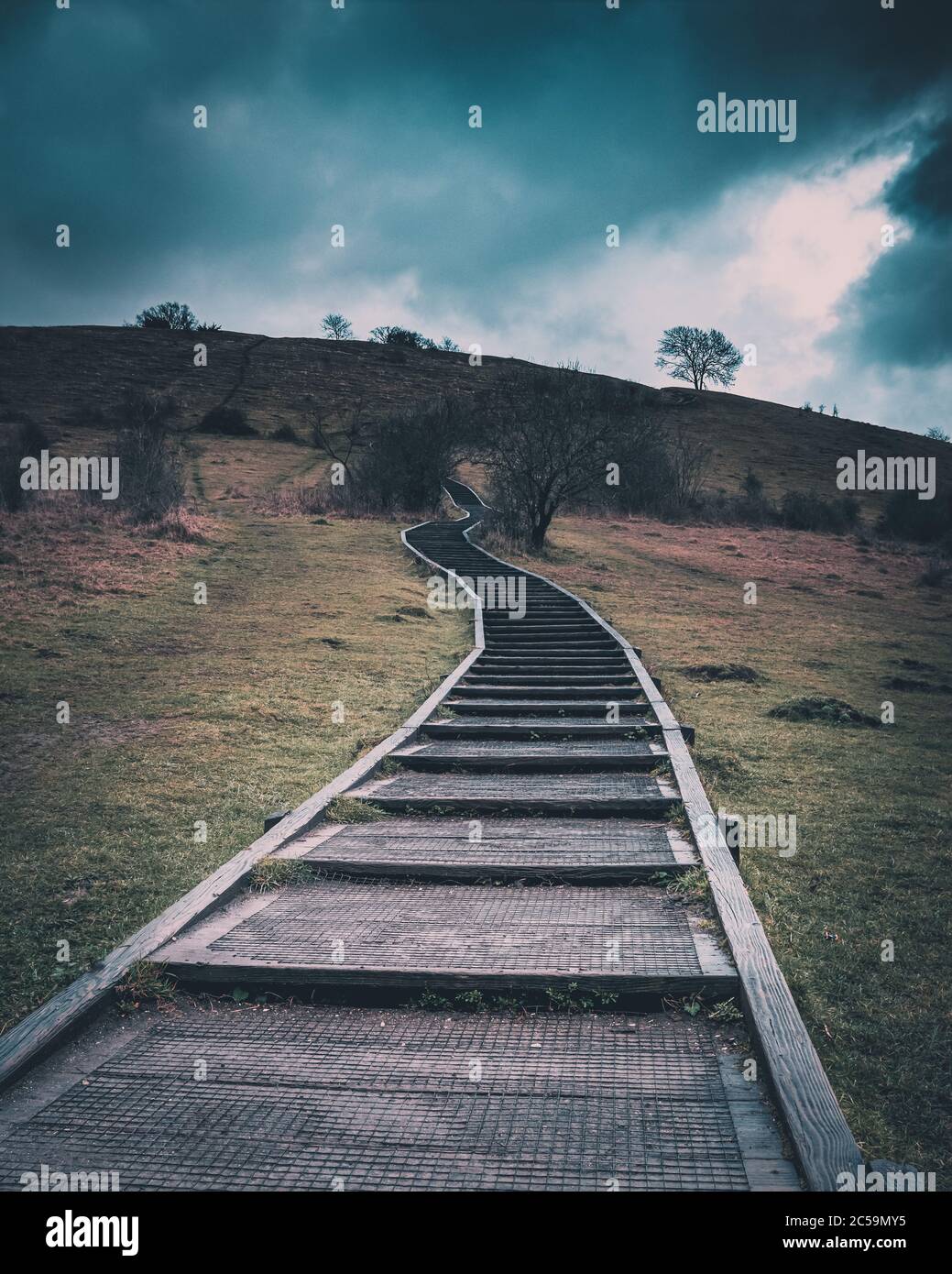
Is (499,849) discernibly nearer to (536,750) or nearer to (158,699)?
(536,750)

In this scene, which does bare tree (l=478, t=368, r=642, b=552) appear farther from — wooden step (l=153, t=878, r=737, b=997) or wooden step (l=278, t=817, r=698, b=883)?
wooden step (l=153, t=878, r=737, b=997)

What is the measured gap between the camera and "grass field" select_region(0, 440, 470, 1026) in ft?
15.3

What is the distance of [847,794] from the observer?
23.2 ft

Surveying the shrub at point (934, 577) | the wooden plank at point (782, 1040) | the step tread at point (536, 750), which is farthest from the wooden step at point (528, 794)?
the shrub at point (934, 577)

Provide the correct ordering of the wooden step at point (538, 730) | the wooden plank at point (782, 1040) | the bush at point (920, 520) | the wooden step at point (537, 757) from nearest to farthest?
the wooden plank at point (782, 1040), the wooden step at point (537, 757), the wooden step at point (538, 730), the bush at point (920, 520)

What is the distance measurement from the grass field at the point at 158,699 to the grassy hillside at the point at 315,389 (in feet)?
115

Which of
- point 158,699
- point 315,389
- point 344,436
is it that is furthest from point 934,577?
point 315,389

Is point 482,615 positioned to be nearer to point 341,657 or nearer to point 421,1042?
point 341,657

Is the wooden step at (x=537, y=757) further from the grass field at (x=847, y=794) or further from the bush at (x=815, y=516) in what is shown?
the bush at (x=815, y=516)

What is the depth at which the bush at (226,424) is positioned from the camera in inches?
2078

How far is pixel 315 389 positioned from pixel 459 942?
69.5 metres

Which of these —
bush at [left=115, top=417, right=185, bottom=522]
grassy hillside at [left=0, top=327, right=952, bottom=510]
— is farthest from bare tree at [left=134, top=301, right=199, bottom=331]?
bush at [left=115, top=417, right=185, bottom=522]
